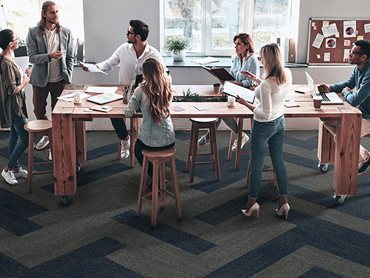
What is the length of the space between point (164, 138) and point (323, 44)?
310 cm

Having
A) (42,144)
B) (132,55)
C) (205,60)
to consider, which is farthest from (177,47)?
(42,144)

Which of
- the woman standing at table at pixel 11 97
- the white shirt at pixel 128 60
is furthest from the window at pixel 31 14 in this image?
the woman standing at table at pixel 11 97

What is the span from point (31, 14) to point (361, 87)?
3.91 meters

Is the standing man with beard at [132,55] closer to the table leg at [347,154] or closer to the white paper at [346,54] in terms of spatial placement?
the table leg at [347,154]

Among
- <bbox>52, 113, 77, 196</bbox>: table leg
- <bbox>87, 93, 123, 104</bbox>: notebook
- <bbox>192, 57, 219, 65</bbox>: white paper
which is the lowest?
<bbox>52, 113, 77, 196</bbox>: table leg

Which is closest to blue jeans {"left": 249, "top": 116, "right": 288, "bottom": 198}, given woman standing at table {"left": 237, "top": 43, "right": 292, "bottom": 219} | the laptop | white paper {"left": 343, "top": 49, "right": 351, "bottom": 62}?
woman standing at table {"left": 237, "top": 43, "right": 292, "bottom": 219}

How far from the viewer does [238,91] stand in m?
5.39

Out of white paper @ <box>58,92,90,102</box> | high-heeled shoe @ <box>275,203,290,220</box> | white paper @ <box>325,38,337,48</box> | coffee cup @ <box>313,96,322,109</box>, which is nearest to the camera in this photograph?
high-heeled shoe @ <box>275,203,290,220</box>

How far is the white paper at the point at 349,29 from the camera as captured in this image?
7254mm

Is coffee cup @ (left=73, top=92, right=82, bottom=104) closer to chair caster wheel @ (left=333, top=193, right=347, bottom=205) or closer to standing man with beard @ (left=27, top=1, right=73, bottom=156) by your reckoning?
standing man with beard @ (left=27, top=1, right=73, bottom=156)

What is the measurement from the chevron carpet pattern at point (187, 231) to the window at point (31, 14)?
1992mm

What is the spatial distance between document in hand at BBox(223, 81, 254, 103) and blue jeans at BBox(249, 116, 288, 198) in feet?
1.33

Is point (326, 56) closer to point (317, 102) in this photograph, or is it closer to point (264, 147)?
point (317, 102)

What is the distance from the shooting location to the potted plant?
7.35m
